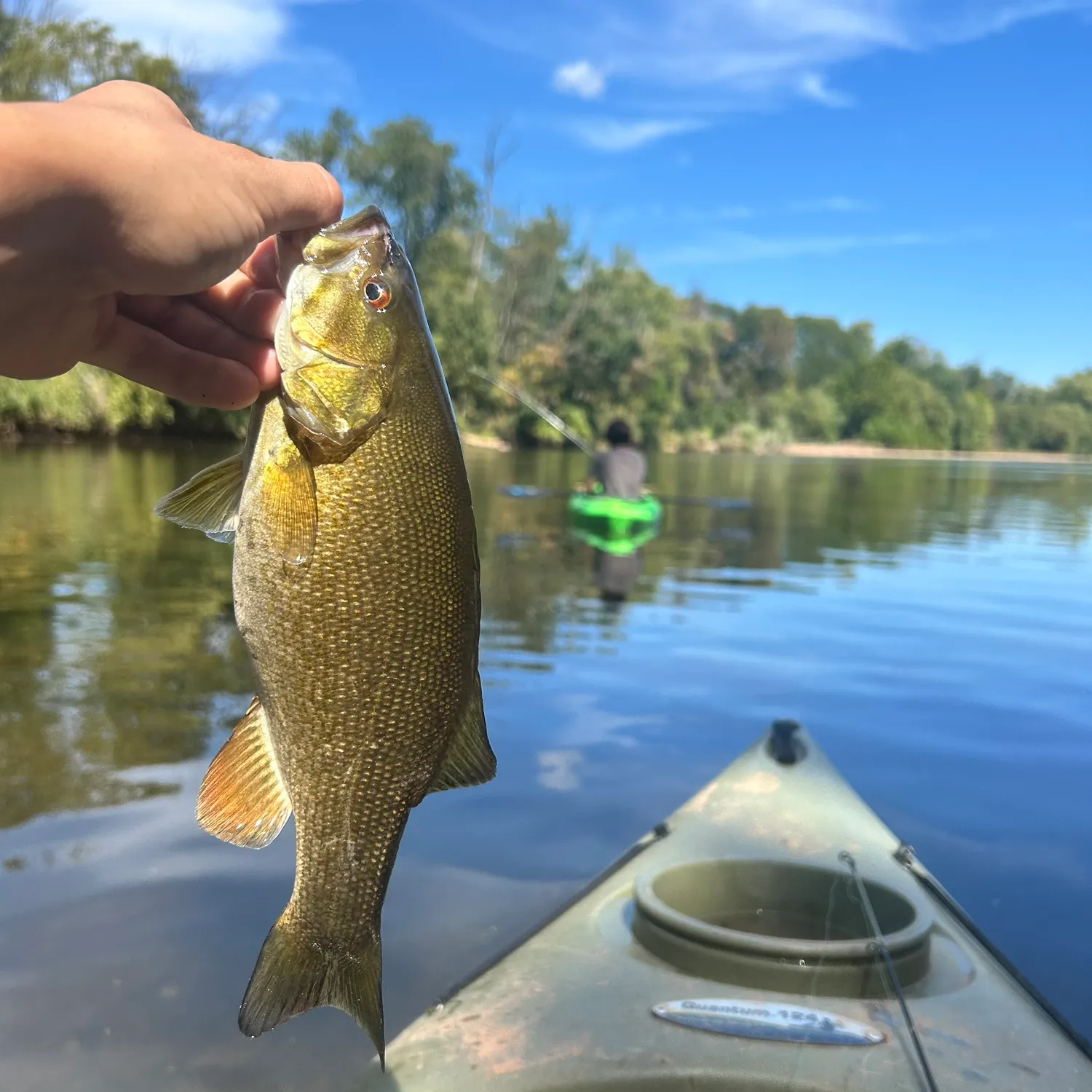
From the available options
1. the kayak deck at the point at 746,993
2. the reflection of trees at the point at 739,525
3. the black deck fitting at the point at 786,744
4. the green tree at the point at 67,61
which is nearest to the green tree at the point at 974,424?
the reflection of trees at the point at 739,525

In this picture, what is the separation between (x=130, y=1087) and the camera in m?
3.56

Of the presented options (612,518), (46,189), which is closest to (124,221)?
(46,189)

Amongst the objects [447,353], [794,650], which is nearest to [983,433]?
[447,353]

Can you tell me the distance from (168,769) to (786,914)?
13.1 ft

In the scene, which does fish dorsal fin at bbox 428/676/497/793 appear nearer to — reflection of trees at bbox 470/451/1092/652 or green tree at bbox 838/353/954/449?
reflection of trees at bbox 470/451/1092/652

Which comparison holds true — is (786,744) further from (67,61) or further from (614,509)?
(67,61)

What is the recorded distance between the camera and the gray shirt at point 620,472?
64.5 ft

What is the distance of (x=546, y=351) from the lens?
67125 mm

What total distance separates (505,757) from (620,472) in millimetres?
13215

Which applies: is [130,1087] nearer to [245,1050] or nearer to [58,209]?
[245,1050]

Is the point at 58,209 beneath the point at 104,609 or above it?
above

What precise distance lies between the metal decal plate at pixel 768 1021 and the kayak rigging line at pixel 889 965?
0.11 meters

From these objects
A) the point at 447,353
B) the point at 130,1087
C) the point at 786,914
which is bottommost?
the point at 130,1087

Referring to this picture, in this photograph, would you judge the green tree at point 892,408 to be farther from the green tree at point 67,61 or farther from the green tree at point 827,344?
the green tree at point 67,61
